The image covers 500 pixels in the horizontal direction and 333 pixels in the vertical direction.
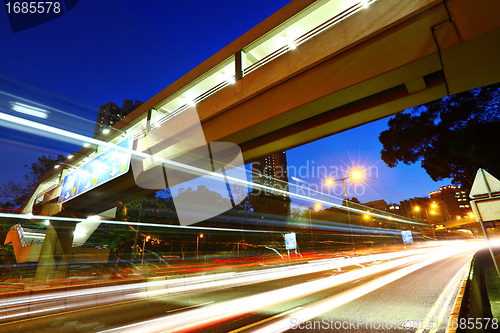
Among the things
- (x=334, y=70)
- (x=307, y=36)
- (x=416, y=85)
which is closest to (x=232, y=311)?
(x=334, y=70)

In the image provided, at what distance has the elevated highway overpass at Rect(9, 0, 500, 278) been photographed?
4.78 metres

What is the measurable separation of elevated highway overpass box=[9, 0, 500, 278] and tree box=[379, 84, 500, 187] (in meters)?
10.5

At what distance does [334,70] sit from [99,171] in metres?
10.7

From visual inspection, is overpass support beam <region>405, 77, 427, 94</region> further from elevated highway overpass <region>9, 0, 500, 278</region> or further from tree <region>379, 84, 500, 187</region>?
tree <region>379, 84, 500, 187</region>

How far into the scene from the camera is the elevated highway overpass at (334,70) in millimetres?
4777

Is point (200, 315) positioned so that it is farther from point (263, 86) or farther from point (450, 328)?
point (263, 86)

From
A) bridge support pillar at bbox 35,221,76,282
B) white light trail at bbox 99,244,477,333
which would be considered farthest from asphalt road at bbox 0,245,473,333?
bridge support pillar at bbox 35,221,76,282

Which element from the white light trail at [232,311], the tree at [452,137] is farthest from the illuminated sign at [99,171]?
the tree at [452,137]

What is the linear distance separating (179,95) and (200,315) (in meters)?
9.30

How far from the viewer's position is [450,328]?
182 inches

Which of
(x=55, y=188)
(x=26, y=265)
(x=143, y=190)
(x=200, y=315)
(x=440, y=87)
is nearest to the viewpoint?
(x=440, y=87)

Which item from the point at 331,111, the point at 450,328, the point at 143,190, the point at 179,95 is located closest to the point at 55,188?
the point at 143,190

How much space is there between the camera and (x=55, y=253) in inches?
708

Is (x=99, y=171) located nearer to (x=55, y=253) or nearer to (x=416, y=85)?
(x=416, y=85)
